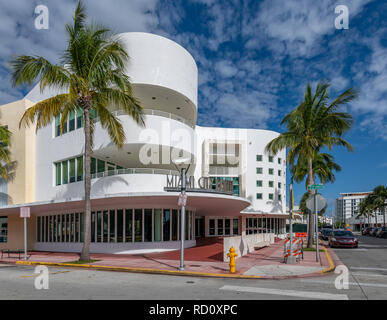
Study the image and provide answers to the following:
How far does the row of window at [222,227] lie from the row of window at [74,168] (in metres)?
18.1

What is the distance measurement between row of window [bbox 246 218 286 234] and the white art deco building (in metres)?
19.4

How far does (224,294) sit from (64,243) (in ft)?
58.3

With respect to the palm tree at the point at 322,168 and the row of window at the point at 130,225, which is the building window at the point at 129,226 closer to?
the row of window at the point at 130,225

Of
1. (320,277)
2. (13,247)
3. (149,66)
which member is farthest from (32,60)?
(13,247)

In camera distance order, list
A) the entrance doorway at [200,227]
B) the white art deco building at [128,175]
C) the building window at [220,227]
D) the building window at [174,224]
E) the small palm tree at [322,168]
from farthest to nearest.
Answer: the building window at [220,227]
the entrance doorway at [200,227]
the small palm tree at [322,168]
the building window at [174,224]
the white art deco building at [128,175]

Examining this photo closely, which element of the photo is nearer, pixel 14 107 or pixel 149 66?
pixel 149 66

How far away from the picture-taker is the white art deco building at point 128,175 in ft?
64.6

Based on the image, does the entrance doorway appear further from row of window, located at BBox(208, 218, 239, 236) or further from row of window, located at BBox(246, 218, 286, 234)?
row of window, located at BBox(246, 218, 286, 234)

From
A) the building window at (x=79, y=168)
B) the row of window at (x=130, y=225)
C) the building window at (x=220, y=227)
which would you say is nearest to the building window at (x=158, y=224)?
the row of window at (x=130, y=225)

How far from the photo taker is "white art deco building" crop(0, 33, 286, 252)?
19703 mm

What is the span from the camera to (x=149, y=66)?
20.8 metres

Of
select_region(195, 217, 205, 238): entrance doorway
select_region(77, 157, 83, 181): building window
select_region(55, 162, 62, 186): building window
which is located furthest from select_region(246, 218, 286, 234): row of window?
select_region(77, 157, 83, 181): building window

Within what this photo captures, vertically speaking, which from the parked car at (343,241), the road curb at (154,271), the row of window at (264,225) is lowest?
the row of window at (264,225)
